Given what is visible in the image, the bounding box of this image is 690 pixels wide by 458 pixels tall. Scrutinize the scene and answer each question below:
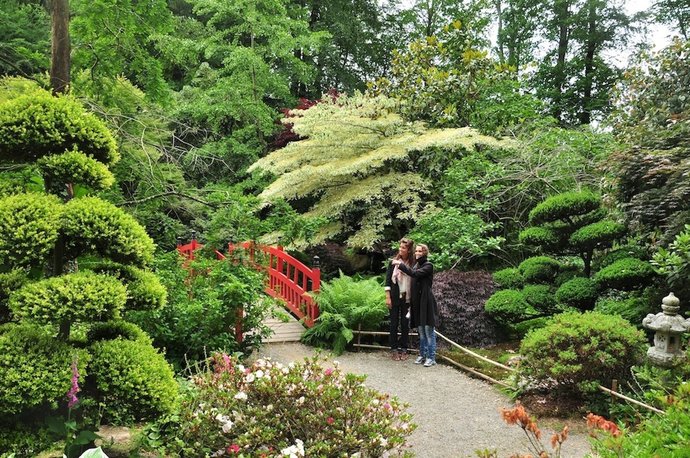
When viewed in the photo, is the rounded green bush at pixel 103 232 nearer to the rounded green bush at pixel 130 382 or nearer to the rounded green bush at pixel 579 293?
the rounded green bush at pixel 130 382

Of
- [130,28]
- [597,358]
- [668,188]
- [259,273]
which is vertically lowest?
[597,358]

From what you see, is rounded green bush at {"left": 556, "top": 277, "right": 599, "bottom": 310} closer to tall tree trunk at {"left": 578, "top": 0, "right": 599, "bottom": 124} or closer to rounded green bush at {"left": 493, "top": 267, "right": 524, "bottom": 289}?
rounded green bush at {"left": 493, "top": 267, "right": 524, "bottom": 289}

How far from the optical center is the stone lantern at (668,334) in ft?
14.2

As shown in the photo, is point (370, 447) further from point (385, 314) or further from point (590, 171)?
point (590, 171)

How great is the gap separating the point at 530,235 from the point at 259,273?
375 cm

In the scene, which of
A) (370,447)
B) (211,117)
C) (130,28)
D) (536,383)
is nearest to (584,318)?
(536,383)

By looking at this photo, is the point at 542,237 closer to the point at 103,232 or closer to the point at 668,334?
the point at 668,334

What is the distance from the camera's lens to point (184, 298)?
5.87 meters

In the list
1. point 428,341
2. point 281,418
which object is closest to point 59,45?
point 281,418

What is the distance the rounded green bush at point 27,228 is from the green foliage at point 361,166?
617cm

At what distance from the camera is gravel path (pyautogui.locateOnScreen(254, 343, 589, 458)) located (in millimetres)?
4250

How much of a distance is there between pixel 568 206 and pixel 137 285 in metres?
5.60

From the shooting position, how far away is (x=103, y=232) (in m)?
3.06

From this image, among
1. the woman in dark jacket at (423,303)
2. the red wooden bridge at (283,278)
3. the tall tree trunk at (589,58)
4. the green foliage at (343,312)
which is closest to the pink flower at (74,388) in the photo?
the red wooden bridge at (283,278)
